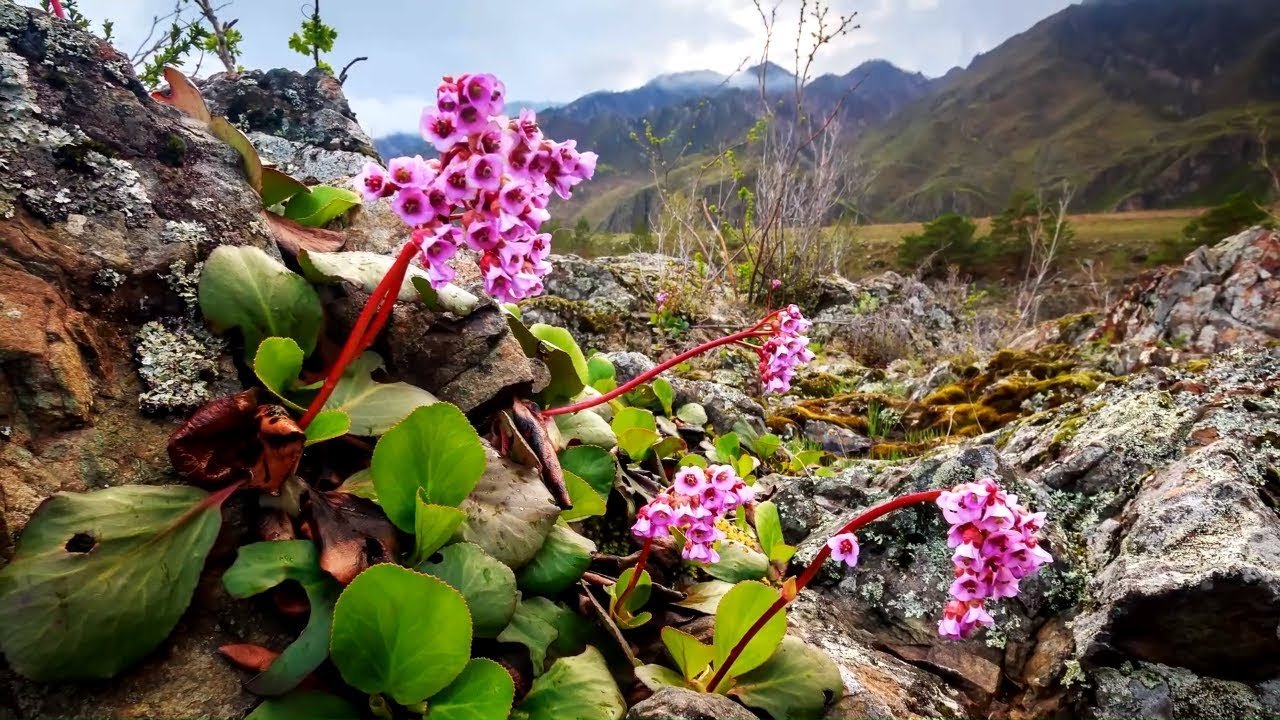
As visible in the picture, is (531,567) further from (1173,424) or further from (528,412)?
(1173,424)

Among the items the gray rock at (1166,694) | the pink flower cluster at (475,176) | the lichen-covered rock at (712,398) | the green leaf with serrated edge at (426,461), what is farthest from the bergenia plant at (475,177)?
the lichen-covered rock at (712,398)

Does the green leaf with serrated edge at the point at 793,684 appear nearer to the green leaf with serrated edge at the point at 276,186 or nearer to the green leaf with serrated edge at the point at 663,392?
the green leaf with serrated edge at the point at 663,392

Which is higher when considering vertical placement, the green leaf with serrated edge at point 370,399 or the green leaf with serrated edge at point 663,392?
the green leaf with serrated edge at point 370,399

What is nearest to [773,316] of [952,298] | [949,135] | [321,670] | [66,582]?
[321,670]

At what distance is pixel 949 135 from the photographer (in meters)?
193

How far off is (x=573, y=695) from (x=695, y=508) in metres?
0.68

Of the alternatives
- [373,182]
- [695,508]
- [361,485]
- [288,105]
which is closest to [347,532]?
[361,485]

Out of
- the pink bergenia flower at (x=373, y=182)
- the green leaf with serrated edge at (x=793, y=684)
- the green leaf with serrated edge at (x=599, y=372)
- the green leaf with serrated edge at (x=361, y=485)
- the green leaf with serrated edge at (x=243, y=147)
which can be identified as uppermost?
the green leaf with serrated edge at (x=243, y=147)

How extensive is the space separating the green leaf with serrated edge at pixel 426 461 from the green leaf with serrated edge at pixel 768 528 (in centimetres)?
130

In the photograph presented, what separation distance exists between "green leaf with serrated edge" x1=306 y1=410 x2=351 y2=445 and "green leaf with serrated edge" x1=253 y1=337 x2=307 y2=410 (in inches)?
3.3

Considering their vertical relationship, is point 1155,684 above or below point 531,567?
below

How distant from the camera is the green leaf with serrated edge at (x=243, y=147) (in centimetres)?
240

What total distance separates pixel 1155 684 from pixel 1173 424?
1344 mm

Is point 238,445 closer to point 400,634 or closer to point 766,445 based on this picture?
point 400,634
